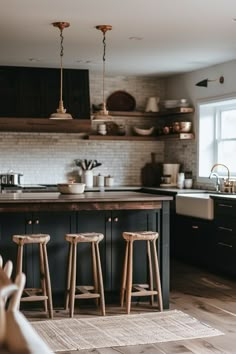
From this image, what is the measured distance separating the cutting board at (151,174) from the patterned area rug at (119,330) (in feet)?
14.2

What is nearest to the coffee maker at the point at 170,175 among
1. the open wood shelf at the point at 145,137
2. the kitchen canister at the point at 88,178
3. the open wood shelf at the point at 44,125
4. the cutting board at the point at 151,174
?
the cutting board at the point at 151,174

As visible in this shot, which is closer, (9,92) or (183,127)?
(9,92)

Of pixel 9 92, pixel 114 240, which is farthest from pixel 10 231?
pixel 9 92

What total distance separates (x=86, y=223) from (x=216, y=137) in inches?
139

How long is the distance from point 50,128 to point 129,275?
3.70m

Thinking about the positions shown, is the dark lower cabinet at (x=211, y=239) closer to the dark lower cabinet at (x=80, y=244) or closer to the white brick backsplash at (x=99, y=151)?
the white brick backsplash at (x=99, y=151)

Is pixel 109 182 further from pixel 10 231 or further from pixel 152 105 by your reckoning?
pixel 10 231

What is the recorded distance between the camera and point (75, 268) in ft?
17.9

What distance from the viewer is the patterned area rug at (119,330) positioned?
472cm

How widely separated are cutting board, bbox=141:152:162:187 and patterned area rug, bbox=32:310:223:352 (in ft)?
14.2

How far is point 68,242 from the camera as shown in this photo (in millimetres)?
5758

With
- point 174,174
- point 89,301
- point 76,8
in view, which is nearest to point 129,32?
point 76,8

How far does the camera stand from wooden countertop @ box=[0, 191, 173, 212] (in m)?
5.47

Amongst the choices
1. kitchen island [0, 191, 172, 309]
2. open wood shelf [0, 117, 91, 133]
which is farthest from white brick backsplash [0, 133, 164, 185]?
kitchen island [0, 191, 172, 309]
